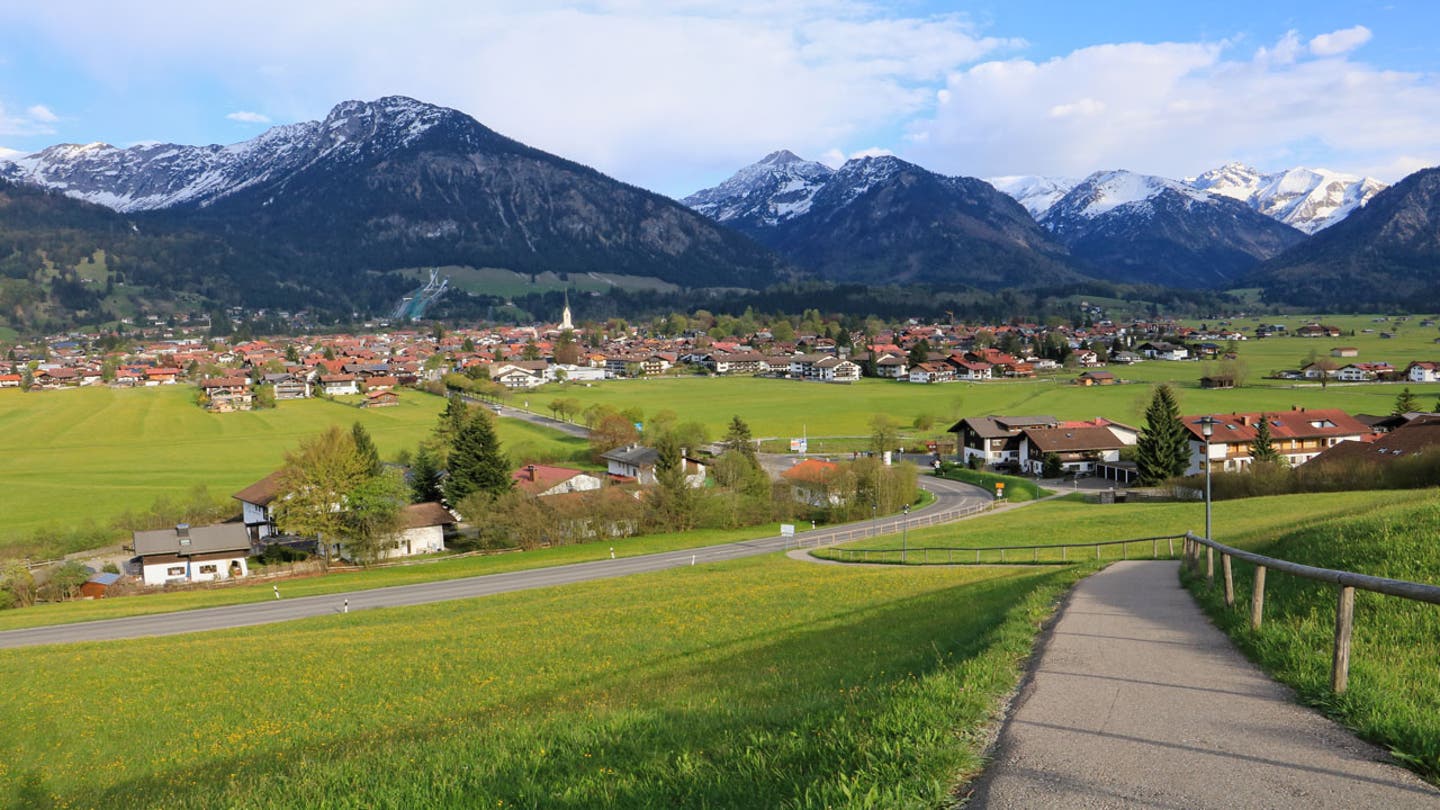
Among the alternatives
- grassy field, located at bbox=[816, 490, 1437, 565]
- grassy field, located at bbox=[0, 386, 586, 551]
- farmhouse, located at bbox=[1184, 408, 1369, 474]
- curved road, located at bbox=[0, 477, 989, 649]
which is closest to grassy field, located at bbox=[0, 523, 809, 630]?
curved road, located at bbox=[0, 477, 989, 649]

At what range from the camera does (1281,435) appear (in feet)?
242

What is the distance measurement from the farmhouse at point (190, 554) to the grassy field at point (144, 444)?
11828 mm

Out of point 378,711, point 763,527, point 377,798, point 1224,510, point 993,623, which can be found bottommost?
point 763,527

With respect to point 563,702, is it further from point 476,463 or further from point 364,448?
point 364,448

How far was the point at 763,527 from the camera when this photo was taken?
197ft

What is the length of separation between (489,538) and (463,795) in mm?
52157

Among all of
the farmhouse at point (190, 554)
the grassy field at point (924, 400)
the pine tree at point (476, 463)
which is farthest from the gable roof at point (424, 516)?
the grassy field at point (924, 400)

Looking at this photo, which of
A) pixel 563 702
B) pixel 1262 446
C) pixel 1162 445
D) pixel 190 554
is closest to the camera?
pixel 563 702

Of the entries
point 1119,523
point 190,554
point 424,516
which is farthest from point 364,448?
point 1119,523

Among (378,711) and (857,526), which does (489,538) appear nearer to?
(857,526)

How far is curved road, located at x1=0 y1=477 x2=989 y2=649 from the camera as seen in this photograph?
3341cm

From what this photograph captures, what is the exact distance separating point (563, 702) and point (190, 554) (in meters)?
52.2

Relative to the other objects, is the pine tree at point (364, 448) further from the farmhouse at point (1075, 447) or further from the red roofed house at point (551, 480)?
the farmhouse at point (1075, 447)

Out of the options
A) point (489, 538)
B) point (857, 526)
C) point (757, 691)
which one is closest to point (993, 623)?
point (757, 691)
